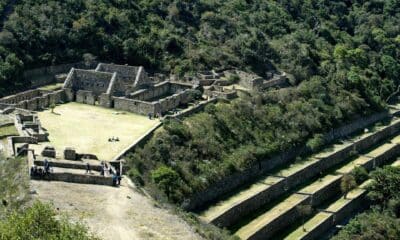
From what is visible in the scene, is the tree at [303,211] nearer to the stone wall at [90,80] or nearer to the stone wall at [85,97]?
the stone wall at [85,97]

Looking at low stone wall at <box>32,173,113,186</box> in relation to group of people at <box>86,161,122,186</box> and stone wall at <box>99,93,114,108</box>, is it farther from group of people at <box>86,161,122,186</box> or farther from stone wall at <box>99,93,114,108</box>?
stone wall at <box>99,93,114,108</box>

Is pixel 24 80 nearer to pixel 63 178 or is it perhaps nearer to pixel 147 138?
pixel 147 138

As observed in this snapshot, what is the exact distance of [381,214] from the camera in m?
48.9

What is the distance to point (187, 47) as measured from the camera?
71.7 metres

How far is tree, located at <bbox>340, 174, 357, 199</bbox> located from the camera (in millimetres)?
52719

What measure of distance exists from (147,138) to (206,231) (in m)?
12.7

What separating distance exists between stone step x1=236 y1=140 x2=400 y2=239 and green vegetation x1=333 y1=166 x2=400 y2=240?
10.3 feet

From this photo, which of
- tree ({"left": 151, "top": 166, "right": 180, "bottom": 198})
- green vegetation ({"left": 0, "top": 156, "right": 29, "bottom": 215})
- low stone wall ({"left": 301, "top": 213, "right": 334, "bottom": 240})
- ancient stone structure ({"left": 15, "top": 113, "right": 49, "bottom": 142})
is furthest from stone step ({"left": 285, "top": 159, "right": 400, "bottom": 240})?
green vegetation ({"left": 0, "top": 156, "right": 29, "bottom": 215})

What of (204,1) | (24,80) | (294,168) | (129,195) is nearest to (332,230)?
(294,168)

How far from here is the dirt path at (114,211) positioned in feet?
105

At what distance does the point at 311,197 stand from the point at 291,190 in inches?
77.1

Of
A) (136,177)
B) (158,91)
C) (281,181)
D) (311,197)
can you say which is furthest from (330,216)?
(158,91)

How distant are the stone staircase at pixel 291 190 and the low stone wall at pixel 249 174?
2.14 ft

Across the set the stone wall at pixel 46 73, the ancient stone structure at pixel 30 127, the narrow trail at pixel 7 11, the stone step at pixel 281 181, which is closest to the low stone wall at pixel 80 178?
the stone step at pixel 281 181
